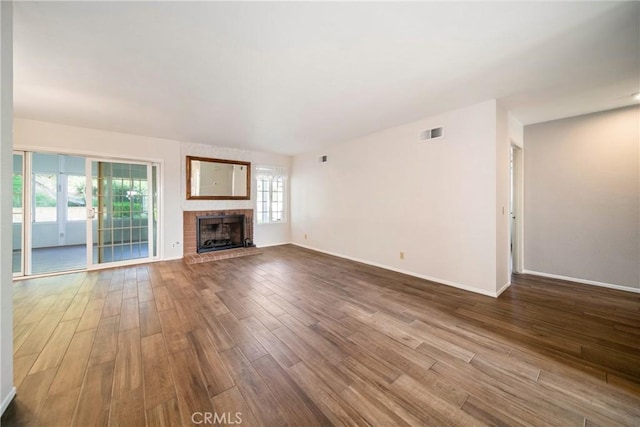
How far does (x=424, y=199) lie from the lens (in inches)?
148

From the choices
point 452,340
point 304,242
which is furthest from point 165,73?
point 304,242

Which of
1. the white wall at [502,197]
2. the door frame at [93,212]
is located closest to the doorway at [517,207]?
the white wall at [502,197]

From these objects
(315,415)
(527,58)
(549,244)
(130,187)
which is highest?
(527,58)

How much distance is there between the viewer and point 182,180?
17.0 ft

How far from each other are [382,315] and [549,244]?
348 centimetres

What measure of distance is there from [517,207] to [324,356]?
4.36 meters

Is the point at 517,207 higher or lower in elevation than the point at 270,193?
lower

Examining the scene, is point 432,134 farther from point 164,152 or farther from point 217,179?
point 164,152

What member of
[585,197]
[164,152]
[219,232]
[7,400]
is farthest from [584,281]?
[164,152]

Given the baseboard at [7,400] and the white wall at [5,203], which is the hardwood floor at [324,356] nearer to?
the baseboard at [7,400]

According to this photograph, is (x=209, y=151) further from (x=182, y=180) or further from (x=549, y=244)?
(x=549, y=244)

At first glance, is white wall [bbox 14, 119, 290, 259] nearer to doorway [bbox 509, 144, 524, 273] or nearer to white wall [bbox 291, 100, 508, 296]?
white wall [bbox 291, 100, 508, 296]

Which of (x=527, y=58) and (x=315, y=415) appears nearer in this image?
(x=315, y=415)

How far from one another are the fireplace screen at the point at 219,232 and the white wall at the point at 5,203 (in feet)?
13.1
